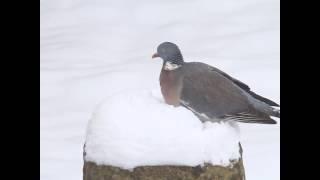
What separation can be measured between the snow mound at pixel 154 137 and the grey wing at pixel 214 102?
28mm

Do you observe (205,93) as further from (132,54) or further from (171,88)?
(132,54)

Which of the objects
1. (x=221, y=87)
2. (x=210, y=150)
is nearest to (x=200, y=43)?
(x=221, y=87)

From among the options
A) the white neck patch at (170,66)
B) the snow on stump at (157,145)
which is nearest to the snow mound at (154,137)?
the snow on stump at (157,145)

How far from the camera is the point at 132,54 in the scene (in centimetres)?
231

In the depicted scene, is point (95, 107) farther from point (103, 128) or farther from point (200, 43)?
point (200, 43)

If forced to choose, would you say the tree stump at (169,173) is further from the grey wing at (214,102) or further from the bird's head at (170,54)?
the bird's head at (170,54)

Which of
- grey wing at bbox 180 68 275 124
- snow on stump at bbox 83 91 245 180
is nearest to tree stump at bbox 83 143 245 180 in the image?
snow on stump at bbox 83 91 245 180

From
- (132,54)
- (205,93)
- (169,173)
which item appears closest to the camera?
(169,173)

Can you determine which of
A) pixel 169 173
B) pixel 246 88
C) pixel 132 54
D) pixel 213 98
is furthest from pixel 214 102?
pixel 132 54

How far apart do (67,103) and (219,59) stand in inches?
21.6

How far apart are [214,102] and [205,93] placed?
4 centimetres

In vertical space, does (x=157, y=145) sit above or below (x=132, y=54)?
below

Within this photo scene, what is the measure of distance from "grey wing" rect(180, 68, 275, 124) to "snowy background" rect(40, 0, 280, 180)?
0.42 ft

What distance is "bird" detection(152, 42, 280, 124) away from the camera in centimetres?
197
